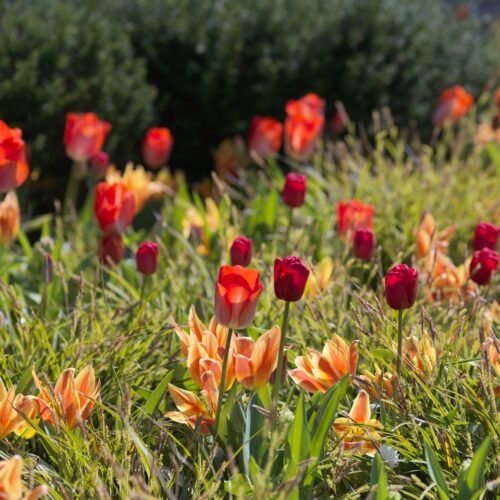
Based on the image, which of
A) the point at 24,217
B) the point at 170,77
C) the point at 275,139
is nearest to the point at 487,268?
the point at 275,139

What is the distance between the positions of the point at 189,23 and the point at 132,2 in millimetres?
374

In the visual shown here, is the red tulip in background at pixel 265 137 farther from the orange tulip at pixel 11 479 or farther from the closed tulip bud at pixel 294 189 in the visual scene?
the orange tulip at pixel 11 479

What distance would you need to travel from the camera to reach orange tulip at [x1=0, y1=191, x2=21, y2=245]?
2646 mm

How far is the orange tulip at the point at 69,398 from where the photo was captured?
1.80 meters

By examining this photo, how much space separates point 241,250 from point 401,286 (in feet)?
1.84

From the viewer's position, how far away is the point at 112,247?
2613 millimetres

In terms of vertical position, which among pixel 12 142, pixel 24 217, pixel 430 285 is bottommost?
pixel 24 217

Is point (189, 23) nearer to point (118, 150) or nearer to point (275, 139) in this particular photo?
point (118, 150)

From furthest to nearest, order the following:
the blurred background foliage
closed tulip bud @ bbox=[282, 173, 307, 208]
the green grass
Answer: the blurred background foliage < closed tulip bud @ bbox=[282, 173, 307, 208] < the green grass

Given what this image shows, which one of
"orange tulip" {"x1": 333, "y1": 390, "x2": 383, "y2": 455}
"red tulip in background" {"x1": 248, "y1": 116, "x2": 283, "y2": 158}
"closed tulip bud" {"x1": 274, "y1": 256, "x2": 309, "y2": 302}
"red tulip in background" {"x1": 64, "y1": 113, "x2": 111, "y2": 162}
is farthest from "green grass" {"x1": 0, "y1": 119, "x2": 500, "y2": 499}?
"red tulip in background" {"x1": 248, "y1": 116, "x2": 283, "y2": 158}

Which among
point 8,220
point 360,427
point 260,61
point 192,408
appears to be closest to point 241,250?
point 192,408

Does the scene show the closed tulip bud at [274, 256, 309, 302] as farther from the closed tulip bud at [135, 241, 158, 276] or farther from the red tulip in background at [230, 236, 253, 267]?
the closed tulip bud at [135, 241, 158, 276]

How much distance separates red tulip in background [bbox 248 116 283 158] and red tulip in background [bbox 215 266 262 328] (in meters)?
2.25

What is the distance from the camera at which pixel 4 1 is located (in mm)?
4160
